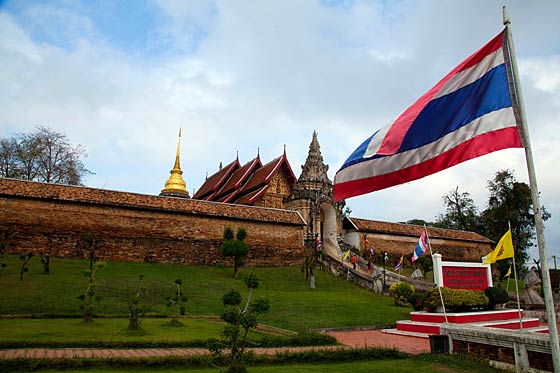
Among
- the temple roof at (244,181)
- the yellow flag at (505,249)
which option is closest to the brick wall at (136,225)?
the temple roof at (244,181)

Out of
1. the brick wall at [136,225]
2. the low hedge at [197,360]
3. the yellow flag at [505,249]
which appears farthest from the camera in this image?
the brick wall at [136,225]

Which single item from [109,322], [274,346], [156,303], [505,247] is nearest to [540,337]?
[505,247]

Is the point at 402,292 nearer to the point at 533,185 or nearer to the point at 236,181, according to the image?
the point at 533,185

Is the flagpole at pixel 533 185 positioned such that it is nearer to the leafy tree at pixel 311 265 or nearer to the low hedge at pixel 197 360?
the low hedge at pixel 197 360

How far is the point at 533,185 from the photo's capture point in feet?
13.2

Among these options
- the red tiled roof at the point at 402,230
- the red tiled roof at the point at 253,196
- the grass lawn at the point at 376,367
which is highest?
the red tiled roof at the point at 253,196

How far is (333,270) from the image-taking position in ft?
81.3

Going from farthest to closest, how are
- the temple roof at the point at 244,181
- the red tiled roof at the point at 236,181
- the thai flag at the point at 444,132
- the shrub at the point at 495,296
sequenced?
the red tiled roof at the point at 236,181, the temple roof at the point at 244,181, the shrub at the point at 495,296, the thai flag at the point at 444,132

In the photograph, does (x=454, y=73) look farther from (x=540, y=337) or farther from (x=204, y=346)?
(x=204, y=346)

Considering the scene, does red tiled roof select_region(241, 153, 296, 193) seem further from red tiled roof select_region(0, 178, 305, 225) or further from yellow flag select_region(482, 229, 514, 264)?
yellow flag select_region(482, 229, 514, 264)

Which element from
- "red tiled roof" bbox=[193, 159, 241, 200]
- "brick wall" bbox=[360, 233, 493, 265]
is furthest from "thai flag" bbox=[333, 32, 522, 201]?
"red tiled roof" bbox=[193, 159, 241, 200]

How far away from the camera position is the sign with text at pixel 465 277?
13179 millimetres

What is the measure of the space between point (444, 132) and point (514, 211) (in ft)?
126

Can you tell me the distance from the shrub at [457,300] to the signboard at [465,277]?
2.49ft
